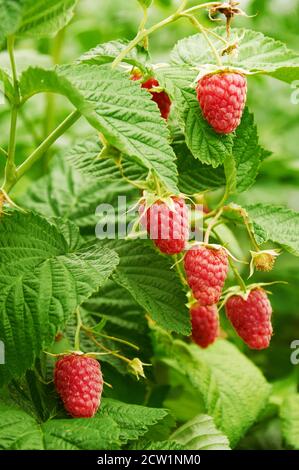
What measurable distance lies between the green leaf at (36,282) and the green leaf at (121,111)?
0.60 ft

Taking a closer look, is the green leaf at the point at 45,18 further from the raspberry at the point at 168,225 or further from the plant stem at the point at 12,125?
the raspberry at the point at 168,225

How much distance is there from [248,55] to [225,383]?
27.3 inches

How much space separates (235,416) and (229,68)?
73 cm

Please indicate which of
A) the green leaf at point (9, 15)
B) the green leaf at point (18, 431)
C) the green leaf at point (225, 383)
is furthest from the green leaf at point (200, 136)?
the green leaf at point (225, 383)

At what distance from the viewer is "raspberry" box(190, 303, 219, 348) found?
1448mm

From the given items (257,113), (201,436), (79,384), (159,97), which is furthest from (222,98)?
(257,113)

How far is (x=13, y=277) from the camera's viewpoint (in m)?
1.16

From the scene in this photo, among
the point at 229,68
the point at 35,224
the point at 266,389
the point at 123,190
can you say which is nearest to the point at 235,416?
the point at 266,389

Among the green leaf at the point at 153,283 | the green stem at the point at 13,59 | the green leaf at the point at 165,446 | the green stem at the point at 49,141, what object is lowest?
the green leaf at the point at 165,446

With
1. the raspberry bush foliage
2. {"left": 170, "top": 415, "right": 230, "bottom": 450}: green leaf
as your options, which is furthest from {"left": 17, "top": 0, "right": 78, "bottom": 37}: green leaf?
{"left": 170, "top": 415, "right": 230, "bottom": 450}: green leaf

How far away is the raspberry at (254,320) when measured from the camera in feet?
4.33

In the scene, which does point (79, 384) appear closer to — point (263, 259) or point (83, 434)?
point (83, 434)

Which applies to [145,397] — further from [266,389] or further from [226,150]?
[226,150]

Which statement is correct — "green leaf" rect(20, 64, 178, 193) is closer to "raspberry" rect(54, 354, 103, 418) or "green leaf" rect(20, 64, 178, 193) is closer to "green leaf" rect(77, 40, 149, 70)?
"green leaf" rect(77, 40, 149, 70)
